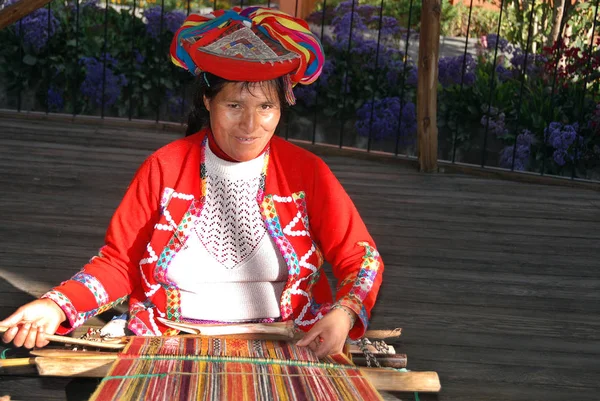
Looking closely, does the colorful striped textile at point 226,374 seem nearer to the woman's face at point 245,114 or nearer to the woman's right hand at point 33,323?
the woman's right hand at point 33,323

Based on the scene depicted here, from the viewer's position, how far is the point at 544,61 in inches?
259

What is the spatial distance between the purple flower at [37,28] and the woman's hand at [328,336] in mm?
5090

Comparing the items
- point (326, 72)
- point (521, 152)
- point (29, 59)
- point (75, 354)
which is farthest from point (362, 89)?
point (75, 354)

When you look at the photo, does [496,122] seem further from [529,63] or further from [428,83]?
[428,83]

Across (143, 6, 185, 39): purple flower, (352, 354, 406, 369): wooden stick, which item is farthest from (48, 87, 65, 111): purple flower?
(352, 354, 406, 369): wooden stick

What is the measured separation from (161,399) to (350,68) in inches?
207

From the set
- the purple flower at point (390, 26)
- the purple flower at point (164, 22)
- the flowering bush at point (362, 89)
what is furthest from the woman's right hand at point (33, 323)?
the purple flower at point (390, 26)

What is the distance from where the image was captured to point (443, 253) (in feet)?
11.9

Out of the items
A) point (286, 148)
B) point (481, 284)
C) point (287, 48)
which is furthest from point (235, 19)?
point (481, 284)

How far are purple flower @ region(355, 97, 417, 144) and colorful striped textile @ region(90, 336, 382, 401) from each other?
454 centimetres

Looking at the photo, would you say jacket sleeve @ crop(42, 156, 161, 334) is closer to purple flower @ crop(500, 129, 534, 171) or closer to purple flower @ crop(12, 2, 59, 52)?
Answer: purple flower @ crop(500, 129, 534, 171)

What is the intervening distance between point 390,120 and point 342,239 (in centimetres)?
431

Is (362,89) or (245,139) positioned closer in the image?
(245,139)

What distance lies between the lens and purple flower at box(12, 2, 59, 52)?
6.49m
